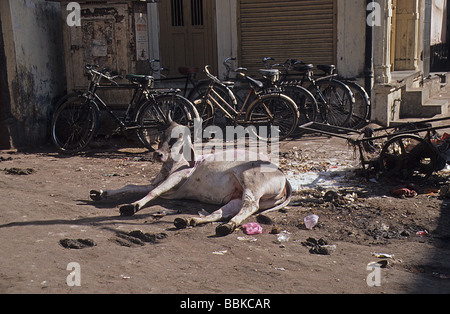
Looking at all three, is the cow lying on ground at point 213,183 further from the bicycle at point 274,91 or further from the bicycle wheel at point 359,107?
the bicycle wheel at point 359,107

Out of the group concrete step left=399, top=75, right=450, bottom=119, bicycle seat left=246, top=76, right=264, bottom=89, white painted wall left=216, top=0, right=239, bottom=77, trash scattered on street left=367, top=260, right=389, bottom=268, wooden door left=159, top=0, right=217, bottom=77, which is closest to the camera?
trash scattered on street left=367, top=260, right=389, bottom=268

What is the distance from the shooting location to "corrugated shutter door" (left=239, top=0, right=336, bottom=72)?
11.1 metres

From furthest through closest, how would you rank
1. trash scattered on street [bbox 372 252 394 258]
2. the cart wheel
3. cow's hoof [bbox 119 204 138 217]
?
the cart wheel
cow's hoof [bbox 119 204 138 217]
trash scattered on street [bbox 372 252 394 258]

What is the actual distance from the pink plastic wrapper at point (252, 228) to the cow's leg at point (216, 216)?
1.04 feet

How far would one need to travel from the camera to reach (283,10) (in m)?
11.3

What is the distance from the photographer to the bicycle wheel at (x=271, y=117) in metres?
9.75

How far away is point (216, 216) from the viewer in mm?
5531

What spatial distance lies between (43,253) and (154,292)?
3.89ft

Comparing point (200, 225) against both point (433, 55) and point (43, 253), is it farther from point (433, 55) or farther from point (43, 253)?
point (433, 55)

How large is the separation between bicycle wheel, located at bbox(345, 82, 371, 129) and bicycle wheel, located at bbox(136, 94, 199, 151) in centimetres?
299

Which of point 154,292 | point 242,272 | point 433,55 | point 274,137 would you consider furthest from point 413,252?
point 433,55

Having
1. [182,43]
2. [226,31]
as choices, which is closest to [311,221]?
[226,31]

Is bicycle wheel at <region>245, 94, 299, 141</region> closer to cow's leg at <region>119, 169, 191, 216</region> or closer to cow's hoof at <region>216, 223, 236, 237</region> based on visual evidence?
cow's leg at <region>119, 169, 191, 216</region>

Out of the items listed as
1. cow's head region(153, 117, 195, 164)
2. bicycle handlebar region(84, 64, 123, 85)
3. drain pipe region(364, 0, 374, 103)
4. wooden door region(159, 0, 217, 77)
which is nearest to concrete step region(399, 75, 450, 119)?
drain pipe region(364, 0, 374, 103)
